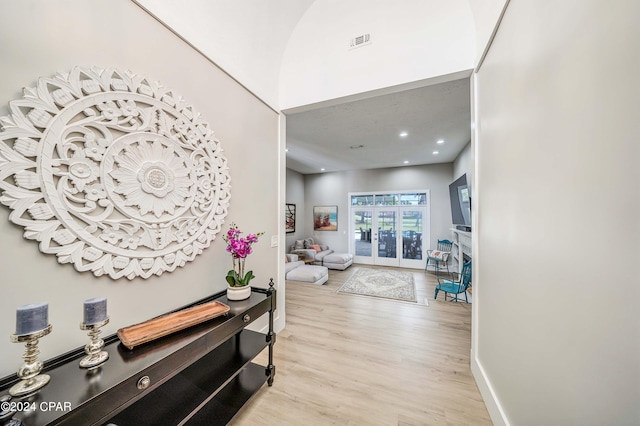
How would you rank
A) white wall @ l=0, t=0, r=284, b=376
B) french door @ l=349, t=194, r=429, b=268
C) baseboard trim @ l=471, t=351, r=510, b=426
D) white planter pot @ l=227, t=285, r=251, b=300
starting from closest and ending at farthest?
white wall @ l=0, t=0, r=284, b=376 < baseboard trim @ l=471, t=351, r=510, b=426 < white planter pot @ l=227, t=285, r=251, b=300 < french door @ l=349, t=194, r=429, b=268

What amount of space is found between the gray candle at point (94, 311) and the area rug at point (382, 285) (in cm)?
411

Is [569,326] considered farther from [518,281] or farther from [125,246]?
[125,246]

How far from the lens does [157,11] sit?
1.43 meters

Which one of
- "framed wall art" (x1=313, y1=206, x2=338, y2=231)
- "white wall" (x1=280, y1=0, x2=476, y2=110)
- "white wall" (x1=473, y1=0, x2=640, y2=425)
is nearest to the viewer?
"white wall" (x1=473, y1=0, x2=640, y2=425)

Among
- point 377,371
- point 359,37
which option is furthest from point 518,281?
point 359,37

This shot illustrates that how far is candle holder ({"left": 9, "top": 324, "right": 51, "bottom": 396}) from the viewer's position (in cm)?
77

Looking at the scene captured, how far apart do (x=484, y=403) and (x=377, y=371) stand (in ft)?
2.62

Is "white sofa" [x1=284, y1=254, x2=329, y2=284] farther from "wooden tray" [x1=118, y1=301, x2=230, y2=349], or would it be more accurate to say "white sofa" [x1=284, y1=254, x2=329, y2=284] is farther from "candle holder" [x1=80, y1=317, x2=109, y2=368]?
"candle holder" [x1=80, y1=317, x2=109, y2=368]

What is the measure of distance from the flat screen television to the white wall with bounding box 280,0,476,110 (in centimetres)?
272

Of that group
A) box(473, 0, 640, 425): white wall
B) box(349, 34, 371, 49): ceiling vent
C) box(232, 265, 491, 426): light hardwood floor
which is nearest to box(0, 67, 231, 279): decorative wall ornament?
box(232, 265, 491, 426): light hardwood floor

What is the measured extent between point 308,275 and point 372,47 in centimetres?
427

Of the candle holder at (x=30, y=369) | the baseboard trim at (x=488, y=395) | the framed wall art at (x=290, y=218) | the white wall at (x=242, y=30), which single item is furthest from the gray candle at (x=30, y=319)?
the framed wall art at (x=290, y=218)

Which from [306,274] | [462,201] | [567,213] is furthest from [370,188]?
[567,213]

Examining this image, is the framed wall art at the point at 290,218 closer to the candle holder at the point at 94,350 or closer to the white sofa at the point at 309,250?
the white sofa at the point at 309,250
